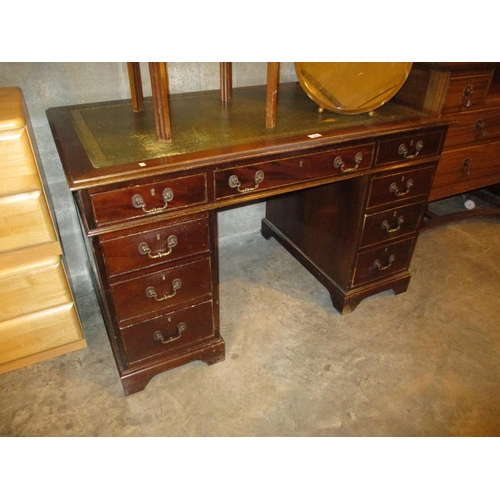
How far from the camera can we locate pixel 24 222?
1.46 metres

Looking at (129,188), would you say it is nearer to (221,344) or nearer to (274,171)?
(274,171)

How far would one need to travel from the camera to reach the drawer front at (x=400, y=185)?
182cm

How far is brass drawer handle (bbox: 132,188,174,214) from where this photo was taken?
4.25 feet

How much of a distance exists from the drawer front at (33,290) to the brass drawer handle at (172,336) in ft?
1.44

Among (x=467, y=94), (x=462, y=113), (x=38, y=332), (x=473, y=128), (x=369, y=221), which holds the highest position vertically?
(x=467, y=94)

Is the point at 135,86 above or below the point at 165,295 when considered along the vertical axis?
above

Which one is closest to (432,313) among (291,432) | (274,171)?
(291,432)

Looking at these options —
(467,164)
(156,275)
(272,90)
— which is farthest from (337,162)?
(467,164)

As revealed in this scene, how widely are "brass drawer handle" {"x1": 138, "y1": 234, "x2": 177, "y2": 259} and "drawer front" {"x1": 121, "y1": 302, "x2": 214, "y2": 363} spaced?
30 cm

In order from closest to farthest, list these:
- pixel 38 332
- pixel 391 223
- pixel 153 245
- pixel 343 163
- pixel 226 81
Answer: pixel 153 245 < pixel 343 163 < pixel 38 332 < pixel 226 81 < pixel 391 223

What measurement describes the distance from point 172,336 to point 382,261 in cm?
115

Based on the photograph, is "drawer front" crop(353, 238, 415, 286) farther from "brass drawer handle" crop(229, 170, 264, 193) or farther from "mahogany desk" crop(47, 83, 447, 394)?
"brass drawer handle" crop(229, 170, 264, 193)

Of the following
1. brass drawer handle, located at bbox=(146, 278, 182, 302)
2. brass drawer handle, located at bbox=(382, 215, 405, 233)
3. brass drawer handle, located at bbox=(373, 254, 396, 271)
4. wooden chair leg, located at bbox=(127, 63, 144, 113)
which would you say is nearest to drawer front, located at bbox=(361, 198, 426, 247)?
brass drawer handle, located at bbox=(382, 215, 405, 233)

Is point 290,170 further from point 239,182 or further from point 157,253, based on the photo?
point 157,253
